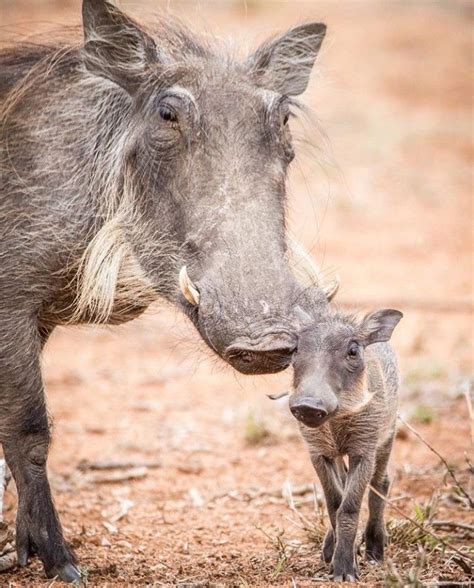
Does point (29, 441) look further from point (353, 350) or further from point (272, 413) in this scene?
point (272, 413)

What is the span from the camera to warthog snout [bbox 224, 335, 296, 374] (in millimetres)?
3453

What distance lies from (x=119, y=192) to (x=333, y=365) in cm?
115

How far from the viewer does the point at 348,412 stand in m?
3.74

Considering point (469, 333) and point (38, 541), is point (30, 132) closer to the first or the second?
point (38, 541)

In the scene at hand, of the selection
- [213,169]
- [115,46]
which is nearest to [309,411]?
[213,169]

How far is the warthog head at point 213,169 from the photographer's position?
3.59 meters

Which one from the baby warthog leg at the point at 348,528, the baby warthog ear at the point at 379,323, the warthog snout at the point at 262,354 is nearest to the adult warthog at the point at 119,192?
the warthog snout at the point at 262,354

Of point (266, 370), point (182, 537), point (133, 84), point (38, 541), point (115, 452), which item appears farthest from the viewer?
point (115, 452)

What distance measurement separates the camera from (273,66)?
441cm

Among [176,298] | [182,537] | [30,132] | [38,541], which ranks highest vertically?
[30,132]

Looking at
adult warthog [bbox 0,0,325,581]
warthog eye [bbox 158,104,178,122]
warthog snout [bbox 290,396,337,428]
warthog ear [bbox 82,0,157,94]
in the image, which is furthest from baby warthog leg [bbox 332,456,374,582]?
warthog ear [bbox 82,0,157,94]

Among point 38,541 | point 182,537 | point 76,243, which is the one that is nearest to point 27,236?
point 76,243

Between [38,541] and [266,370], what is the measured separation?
1126 millimetres

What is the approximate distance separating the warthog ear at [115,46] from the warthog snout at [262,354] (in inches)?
51.4
